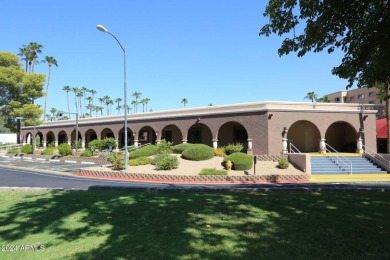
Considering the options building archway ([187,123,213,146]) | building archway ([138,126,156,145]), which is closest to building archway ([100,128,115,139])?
building archway ([138,126,156,145])

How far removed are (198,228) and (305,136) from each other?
85.5 ft

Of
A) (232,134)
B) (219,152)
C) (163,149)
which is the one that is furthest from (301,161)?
(163,149)

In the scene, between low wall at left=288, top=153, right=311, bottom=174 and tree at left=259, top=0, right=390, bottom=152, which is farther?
low wall at left=288, top=153, right=311, bottom=174

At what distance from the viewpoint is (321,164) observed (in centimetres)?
2341

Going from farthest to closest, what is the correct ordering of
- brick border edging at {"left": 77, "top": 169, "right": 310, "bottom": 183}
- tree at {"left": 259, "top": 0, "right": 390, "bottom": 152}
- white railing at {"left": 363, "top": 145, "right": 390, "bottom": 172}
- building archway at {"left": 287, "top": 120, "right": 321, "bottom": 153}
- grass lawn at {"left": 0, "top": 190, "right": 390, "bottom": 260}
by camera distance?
building archway at {"left": 287, "top": 120, "right": 321, "bottom": 153}
white railing at {"left": 363, "top": 145, "right": 390, "bottom": 172}
brick border edging at {"left": 77, "top": 169, "right": 310, "bottom": 183}
tree at {"left": 259, "top": 0, "right": 390, "bottom": 152}
grass lawn at {"left": 0, "top": 190, "right": 390, "bottom": 260}

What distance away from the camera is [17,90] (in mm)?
53906

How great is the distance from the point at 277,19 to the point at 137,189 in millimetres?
8882

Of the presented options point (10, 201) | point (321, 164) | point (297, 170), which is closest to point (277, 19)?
Result: point (10, 201)

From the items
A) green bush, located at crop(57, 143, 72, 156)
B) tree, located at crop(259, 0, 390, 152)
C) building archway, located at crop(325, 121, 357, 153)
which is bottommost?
green bush, located at crop(57, 143, 72, 156)

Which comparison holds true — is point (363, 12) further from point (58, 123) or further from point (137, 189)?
point (58, 123)

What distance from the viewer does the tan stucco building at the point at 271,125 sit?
26.0 metres

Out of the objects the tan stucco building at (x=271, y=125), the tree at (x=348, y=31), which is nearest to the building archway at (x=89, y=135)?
the tan stucco building at (x=271, y=125)

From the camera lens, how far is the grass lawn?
16.7 feet

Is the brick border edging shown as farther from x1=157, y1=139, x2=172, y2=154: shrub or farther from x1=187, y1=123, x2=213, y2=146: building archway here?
x1=187, y1=123, x2=213, y2=146: building archway
